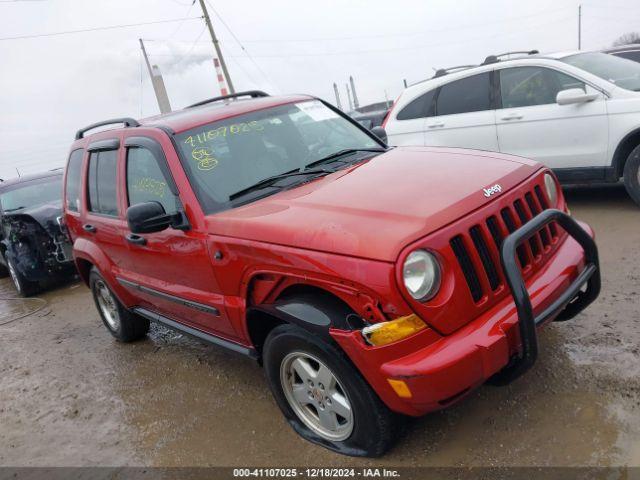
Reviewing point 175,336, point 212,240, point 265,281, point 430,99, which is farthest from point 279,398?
point 430,99

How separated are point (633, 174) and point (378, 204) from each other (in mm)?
4101

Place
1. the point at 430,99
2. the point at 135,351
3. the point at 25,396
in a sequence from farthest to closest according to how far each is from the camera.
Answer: the point at 430,99, the point at 135,351, the point at 25,396

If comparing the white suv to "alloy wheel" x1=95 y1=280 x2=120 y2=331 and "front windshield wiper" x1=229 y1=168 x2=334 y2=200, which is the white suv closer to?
"front windshield wiper" x1=229 y1=168 x2=334 y2=200

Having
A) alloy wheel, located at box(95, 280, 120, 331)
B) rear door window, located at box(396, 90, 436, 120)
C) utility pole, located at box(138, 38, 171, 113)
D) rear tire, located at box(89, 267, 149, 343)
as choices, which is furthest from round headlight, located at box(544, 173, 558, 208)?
utility pole, located at box(138, 38, 171, 113)

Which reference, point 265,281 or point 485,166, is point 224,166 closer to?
point 265,281

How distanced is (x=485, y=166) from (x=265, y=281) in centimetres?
136

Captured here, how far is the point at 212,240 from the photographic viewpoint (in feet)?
9.94

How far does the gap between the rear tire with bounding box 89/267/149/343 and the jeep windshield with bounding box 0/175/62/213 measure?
374 cm

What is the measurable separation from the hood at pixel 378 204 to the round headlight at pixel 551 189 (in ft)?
0.32

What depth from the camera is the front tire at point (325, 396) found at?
2518mm

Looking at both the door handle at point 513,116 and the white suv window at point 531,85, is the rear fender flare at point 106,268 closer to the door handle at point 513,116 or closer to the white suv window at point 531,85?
the door handle at point 513,116

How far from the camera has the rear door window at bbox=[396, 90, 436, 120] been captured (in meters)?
6.95

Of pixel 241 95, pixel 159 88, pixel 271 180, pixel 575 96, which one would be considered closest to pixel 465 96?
pixel 575 96

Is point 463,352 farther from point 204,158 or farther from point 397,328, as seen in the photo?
point 204,158
